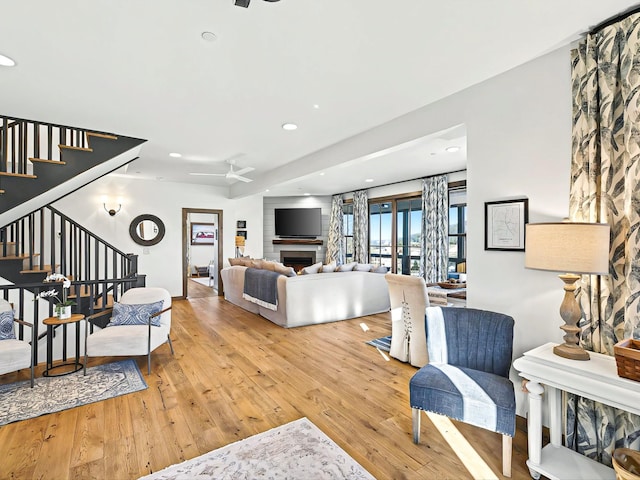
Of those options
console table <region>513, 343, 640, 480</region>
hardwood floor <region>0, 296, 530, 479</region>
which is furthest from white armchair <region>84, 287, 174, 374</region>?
console table <region>513, 343, 640, 480</region>

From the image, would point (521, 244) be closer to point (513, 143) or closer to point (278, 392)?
point (513, 143)

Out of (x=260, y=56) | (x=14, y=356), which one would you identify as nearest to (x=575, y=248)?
(x=260, y=56)

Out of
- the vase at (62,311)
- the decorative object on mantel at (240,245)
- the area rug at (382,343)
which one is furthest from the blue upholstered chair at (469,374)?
the decorative object on mantel at (240,245)

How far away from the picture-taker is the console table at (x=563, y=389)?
170cm

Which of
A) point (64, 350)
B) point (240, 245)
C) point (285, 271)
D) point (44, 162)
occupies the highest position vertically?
point (44, 162)

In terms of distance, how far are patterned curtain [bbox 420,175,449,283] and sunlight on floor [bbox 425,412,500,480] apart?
457 cm

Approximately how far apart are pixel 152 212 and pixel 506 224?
7.17 m

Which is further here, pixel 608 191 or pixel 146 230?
pixel 146 230

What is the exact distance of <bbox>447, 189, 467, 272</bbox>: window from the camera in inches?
261

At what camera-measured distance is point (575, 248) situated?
1838 mm

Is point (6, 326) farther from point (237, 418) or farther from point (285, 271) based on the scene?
point (285, 271)

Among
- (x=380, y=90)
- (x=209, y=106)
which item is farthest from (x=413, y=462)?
(x=209, y=106)

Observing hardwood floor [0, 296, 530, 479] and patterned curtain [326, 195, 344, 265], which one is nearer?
hardwood floor [0, 296, 530, 479]

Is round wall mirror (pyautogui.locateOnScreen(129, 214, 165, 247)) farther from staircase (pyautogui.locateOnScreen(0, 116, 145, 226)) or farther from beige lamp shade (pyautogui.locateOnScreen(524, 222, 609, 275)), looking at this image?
beige lamp shade (pyautogui.locateOnScreen(524, 222, 609, 275))
